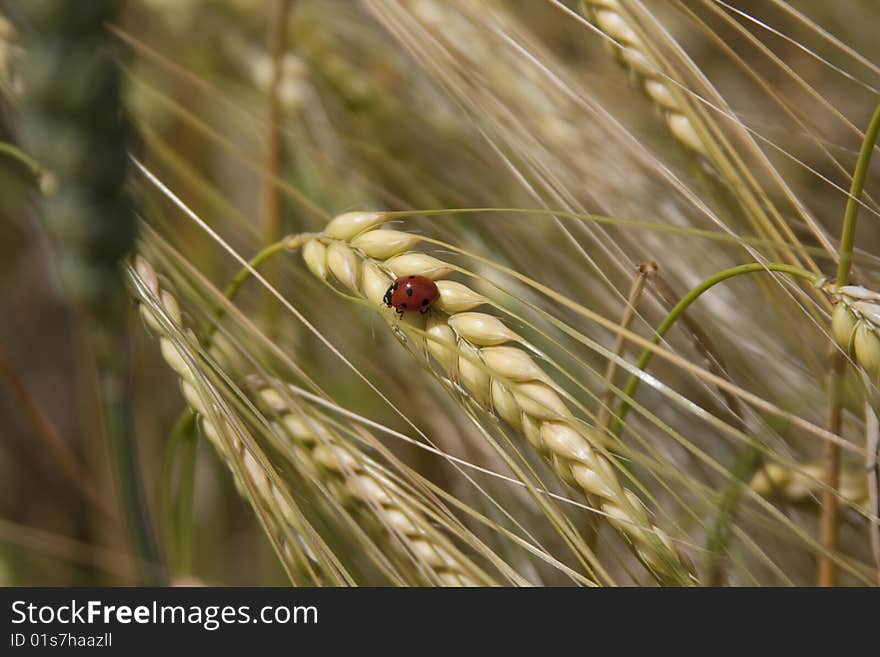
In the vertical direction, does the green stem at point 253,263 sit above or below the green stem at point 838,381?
above

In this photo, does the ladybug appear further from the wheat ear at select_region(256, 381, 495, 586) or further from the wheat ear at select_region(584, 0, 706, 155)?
the wheat ear at select_region(584, 0, 706, 155)

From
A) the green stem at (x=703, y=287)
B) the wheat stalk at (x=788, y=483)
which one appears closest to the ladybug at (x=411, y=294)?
the green stem at (x=703, y=287)

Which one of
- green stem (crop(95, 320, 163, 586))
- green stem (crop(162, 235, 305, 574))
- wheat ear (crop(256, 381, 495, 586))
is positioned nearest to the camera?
green stem (crop(95, 320, 163, 586))

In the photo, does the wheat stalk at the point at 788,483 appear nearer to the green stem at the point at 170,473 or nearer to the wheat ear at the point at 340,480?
the wheat ear at the point at 340,480

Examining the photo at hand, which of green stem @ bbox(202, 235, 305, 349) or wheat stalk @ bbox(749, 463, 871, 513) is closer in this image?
green stem @ bbox(202, 235, 305, 349)

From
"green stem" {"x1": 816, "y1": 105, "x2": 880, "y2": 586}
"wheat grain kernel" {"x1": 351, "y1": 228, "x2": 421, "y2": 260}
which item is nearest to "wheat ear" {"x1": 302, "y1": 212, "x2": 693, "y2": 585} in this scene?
"wheat grain kernel" {"x1": 351, "y1": 228, "x2": 421, "y2": 260}
